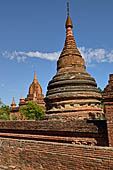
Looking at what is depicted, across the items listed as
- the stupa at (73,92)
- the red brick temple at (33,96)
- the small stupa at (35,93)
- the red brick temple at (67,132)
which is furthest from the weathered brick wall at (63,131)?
the small stupa at (35,93)

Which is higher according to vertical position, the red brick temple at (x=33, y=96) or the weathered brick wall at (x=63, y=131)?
the red brick temple at (x=33, y=96)

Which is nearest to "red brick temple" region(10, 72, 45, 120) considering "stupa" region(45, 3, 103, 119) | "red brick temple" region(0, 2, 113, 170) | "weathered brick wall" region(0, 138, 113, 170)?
"stupa" region(45, 3, 103, 119)

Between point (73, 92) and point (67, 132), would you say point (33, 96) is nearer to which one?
point (73, 92)

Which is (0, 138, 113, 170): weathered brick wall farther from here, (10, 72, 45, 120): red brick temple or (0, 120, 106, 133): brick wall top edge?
(10, 72, 45, 120): red brick temple

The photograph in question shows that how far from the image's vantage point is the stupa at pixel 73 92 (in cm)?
966

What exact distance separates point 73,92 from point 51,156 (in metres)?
5.08

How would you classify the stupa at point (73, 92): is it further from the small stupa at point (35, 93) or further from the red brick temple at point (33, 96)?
the small stupa at point (35, 93)

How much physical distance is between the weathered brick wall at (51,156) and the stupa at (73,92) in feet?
11.5

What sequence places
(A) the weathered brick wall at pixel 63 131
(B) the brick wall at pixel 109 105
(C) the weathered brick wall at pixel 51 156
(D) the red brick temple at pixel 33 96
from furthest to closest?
(D) the red brick temple at pixel 33 96
(A) the weathered brick wall at pixel 63 131
(B) the brick wall at pixel 109 105
(C) the weathered brick wall at pixel 51 156

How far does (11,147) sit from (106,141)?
3878mm

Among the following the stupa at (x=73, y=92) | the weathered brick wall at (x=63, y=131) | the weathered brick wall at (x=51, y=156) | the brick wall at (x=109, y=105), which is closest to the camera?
the weathered brick wall at (x=51, y=156)

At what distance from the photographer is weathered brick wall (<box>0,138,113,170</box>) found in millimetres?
4691

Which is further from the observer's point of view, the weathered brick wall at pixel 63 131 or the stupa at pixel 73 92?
the stupa at pixel 73 92

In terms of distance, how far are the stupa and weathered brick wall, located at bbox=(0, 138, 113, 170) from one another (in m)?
3.50
